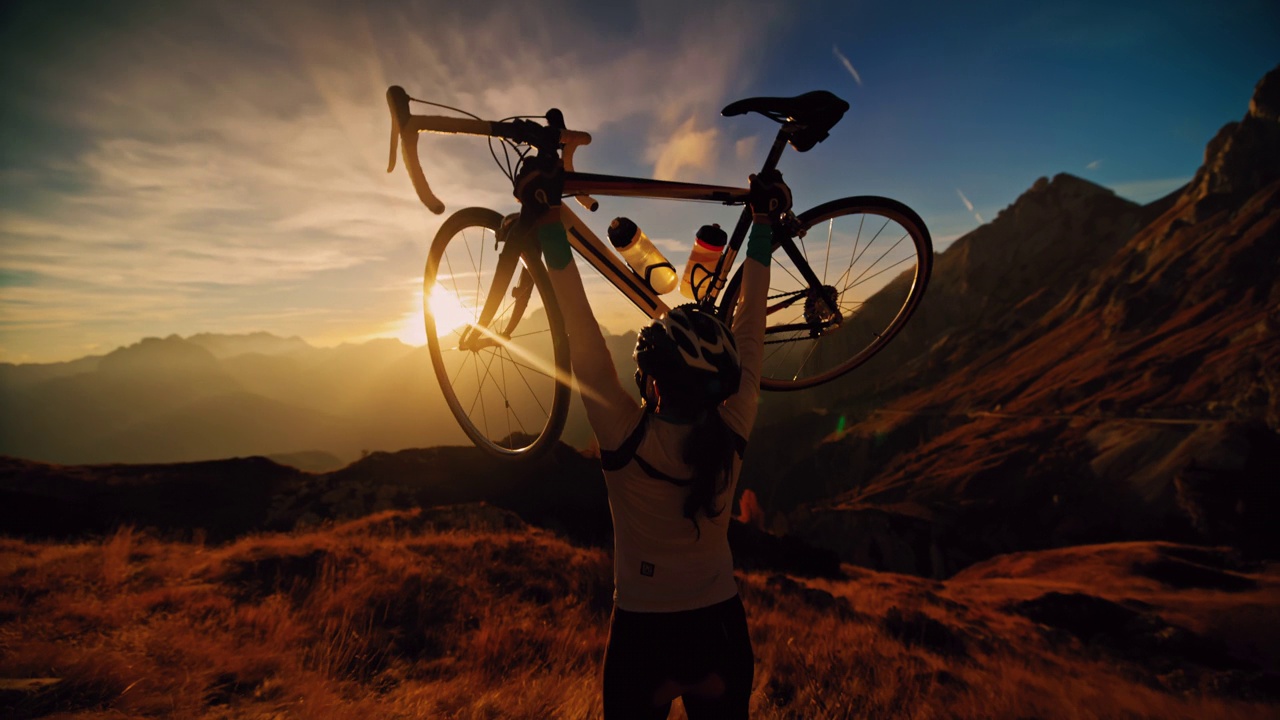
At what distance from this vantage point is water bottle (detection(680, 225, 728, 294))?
3.59 m

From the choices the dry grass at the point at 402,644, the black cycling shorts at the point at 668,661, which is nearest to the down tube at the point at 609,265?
the black cycling shorts at the point at 668,661

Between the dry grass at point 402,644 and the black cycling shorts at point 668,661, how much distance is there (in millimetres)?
2631

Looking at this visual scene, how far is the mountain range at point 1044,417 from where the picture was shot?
917 inches

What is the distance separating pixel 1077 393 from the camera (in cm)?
7638

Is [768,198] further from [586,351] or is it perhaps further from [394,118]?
[394,118]

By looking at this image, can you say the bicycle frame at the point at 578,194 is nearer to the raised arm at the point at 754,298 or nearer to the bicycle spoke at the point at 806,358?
the raised arm at the point at 754,298

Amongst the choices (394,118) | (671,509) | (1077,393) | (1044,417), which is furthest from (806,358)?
(1077,393)

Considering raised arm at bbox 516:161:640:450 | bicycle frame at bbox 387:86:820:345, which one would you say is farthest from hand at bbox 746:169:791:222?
raised arm at bbox 516:161:640:450

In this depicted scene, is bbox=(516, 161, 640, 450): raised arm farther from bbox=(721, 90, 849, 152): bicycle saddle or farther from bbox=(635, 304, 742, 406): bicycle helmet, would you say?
bbox=(721, 90, 849, 152): bicycle saddle

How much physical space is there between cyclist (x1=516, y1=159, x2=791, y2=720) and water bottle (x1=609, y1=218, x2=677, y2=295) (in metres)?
1.25

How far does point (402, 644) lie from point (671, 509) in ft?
17.8

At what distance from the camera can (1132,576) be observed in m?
27.0

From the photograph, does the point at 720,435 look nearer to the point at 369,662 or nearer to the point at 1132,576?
the point at 369,662

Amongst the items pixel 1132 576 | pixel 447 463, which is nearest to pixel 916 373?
pixel 1132 576
